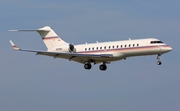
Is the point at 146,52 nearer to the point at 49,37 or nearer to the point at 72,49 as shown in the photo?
the point at 72,49

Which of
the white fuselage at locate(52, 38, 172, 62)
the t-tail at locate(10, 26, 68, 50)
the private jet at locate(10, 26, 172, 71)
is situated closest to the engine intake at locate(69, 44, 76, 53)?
the private jet at locate(10, 26, 172, 71)

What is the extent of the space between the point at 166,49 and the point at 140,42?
2346 mm

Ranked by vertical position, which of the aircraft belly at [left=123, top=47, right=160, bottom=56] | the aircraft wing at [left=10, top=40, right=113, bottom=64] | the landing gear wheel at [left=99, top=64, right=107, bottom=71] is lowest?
the landing gear wheel at [left=99, top=64, right=107, bottom=71]

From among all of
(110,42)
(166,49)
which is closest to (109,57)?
(110,42)

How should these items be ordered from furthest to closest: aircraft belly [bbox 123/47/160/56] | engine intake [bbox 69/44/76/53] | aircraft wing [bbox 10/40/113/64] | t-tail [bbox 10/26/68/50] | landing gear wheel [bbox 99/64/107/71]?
t-tail [bbox 10/26/68/50] → landing gear wheel [bbox 99/64/107/71] → engine intake [bbox 69/44/76/53] → aircraft wing [bbox 10/40/113/64] → aircraft belly [bbox 123/47/160/56]

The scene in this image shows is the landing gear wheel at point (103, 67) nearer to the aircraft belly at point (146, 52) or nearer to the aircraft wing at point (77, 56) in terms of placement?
the aircraft wing at point (77, 56)

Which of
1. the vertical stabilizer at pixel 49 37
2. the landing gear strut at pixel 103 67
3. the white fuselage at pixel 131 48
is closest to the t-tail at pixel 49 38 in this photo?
the vertical stabilizer at pixel 49 37

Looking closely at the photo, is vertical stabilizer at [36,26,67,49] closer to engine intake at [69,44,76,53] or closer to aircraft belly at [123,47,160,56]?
engine intake at [69,44,76,53]

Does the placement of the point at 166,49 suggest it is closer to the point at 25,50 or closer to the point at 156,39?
the point at 156,39

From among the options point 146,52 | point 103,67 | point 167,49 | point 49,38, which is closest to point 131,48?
point 146,52

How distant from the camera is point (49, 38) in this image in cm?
6919

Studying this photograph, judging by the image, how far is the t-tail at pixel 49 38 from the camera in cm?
6850

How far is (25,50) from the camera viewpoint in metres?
60.8

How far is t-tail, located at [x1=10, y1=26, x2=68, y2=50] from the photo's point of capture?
68500mm
